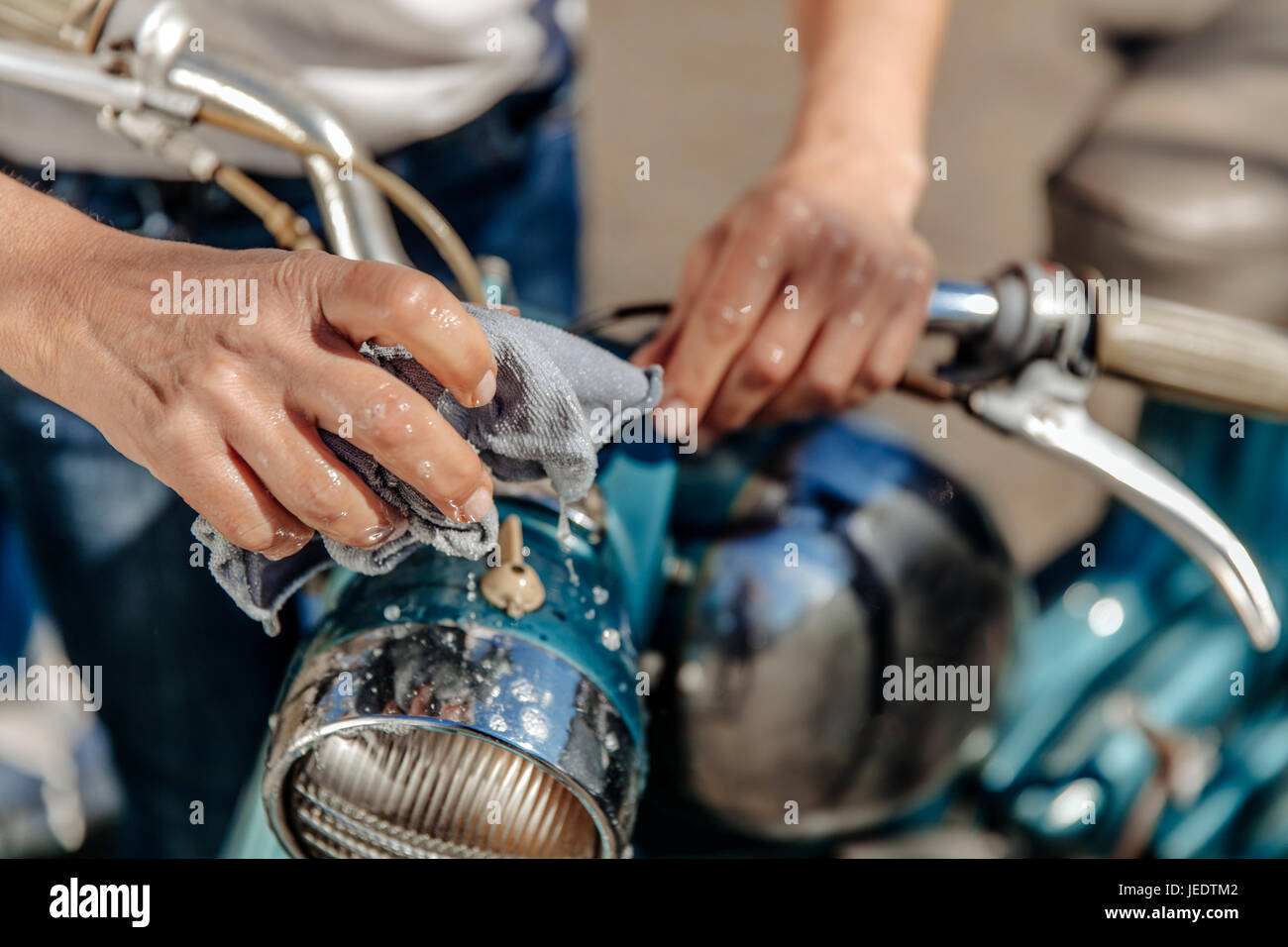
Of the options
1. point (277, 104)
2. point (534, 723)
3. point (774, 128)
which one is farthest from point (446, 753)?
point (774, 128)

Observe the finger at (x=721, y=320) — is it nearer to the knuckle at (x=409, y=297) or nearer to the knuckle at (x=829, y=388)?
the knuckle at (x=829, y=388)

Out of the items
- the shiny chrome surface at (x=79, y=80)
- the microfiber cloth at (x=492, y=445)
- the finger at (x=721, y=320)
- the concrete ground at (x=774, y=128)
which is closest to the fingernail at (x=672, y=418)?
the finger at (x=721, y=320)

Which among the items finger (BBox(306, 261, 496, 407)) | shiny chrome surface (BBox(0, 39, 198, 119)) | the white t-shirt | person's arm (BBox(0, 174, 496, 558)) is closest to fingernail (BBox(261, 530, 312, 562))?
person's arm (BBox(0, 174, 496, 558))

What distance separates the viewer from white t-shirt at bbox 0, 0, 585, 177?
0.81 meters

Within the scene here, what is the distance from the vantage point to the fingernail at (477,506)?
457 mm

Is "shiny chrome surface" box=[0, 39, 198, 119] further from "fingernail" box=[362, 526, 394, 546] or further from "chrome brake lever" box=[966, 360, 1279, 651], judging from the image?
"chrome brake lever" box=[966, 360, 1279, 651]

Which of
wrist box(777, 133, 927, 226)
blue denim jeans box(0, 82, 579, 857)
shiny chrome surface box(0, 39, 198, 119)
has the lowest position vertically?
blue denim jeans box(0, 82, 579, 857)

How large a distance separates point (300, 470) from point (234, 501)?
0.13 ft

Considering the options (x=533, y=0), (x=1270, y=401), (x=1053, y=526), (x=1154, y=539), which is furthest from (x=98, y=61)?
(x=1053, y=526)

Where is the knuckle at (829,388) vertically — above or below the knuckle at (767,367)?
below

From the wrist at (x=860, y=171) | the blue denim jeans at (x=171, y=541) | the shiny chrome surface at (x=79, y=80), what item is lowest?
the blue denim jeans at (x=171, y=541)

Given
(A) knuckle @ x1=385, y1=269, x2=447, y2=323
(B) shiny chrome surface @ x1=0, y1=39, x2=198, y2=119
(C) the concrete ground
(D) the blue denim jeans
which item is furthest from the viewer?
(C) the concrete ground

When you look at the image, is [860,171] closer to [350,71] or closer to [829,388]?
[829,388]

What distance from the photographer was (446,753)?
1.70 ft
